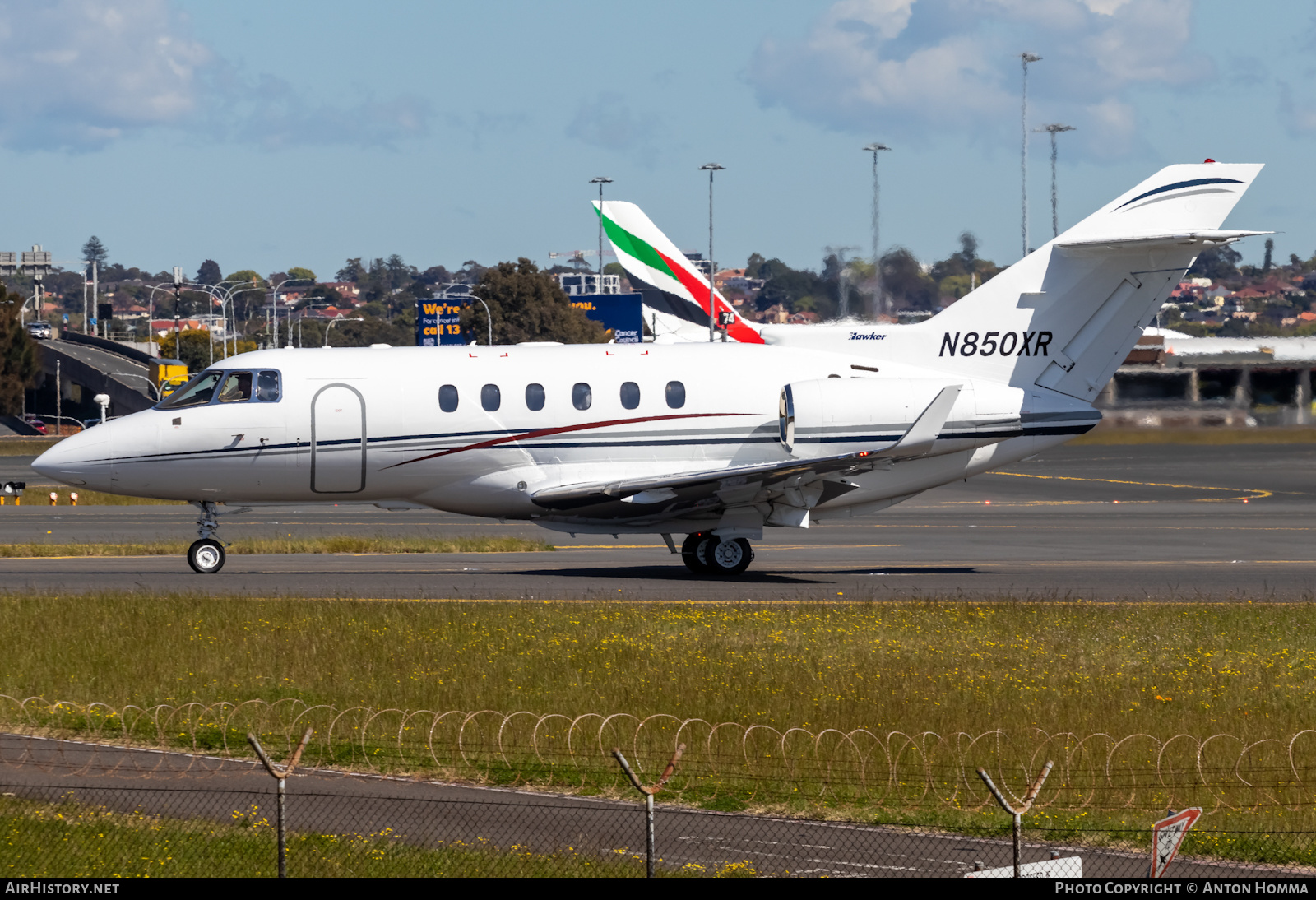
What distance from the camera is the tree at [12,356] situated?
132 m

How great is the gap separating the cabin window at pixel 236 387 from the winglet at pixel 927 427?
11846mm

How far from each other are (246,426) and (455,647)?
944cm

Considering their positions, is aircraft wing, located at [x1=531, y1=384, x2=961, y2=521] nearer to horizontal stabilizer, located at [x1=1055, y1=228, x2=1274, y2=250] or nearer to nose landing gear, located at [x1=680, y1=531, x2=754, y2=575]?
nose landing gear, located at [x1=680, y1=531, x2=754, y2=575]

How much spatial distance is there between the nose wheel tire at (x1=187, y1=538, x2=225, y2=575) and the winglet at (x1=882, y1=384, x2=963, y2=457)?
12.8 m

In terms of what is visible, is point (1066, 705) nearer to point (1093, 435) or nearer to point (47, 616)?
point (47, 616)

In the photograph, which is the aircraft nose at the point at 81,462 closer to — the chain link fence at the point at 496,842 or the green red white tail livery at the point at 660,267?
the chain link fence at the point at 496,842

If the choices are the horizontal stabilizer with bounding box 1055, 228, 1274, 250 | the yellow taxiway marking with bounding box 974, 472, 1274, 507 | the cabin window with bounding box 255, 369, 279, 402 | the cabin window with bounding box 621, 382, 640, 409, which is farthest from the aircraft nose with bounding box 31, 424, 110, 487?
the yellow taxiway marking with bounding box 974, 472, 1274, 507

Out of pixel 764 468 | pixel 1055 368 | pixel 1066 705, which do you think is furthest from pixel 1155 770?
pixel 1055 368

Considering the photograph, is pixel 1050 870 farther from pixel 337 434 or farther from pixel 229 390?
pixel 229 390

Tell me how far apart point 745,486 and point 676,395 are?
2.34 metres

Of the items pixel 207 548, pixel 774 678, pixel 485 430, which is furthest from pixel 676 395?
pixel 774 678

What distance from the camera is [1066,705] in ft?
56.0

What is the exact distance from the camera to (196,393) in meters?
28.1

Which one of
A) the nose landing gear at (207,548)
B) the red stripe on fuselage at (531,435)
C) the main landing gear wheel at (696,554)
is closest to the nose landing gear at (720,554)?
the main landing gear wheel at (696,554)
